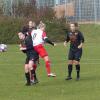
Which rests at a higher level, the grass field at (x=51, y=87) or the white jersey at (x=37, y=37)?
the white jersey at (x=37, y=37)

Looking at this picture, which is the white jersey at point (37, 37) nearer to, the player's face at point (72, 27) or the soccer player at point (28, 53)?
the soccer player at point (28, 53)

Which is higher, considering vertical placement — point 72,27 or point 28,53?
point 72,27

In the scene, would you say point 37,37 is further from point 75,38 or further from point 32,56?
point 75,38

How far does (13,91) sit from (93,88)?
2.20m

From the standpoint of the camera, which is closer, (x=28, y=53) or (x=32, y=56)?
(x=32, y=56)

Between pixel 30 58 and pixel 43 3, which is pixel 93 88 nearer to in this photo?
pixel 30 58

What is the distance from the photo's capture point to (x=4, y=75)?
19828 millimetres

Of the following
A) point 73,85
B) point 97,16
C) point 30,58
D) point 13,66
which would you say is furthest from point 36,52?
point 97,16

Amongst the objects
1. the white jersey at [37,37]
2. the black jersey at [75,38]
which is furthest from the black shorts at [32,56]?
the black jersey at [75,38]

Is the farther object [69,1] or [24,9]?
[69,1]

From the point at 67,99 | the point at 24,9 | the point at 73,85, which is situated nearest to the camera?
the point at 67,99

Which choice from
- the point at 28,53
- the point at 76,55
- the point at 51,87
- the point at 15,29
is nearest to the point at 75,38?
the point at 76,55

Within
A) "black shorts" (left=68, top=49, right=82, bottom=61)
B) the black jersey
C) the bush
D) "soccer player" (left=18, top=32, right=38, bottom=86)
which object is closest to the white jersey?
"soccer player" (left=18, top=32, right=38, bottom=86)

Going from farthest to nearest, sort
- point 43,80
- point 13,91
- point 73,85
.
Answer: point 43,80, point 73,85, point 13,91
